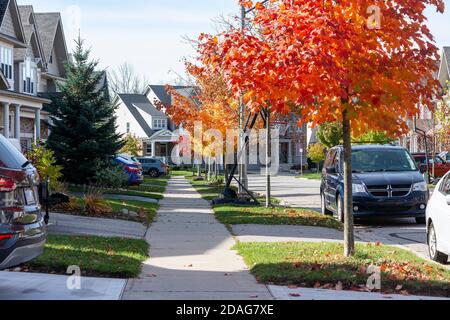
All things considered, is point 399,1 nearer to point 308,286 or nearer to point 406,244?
point 308,286

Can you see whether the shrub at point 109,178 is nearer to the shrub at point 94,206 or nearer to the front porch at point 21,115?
the front porch at point 21,115

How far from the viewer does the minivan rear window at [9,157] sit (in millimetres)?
7594

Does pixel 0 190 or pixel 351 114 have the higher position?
pixel 351 114

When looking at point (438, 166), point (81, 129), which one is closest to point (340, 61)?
point (81, 129)

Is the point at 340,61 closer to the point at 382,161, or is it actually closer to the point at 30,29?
the point at 382,161

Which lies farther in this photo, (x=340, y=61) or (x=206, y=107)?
(x=206, y=107)

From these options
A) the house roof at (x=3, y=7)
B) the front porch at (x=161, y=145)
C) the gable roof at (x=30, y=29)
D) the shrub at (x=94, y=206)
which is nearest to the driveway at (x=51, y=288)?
the shrub at (x=94, y=206)

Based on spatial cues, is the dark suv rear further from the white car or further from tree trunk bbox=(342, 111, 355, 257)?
the white car

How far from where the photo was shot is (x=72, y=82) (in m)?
29.0

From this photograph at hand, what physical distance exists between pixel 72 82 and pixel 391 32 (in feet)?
68.0

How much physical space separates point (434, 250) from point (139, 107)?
70022 millimetres

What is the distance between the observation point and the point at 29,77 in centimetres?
3716

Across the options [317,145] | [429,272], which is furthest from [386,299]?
[317,145]

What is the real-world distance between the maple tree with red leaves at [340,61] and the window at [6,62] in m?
24.0
